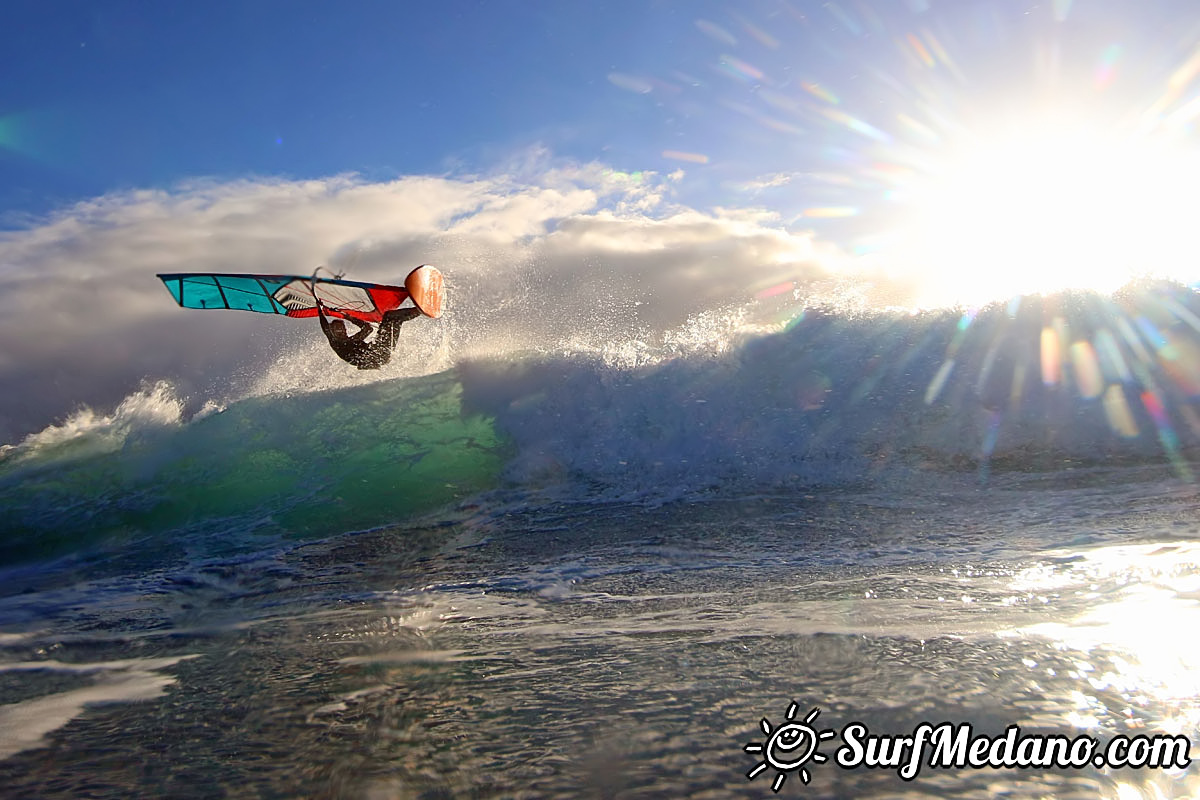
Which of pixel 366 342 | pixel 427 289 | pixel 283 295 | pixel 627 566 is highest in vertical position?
pixel 283 295

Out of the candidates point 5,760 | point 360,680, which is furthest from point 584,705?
point 5,760

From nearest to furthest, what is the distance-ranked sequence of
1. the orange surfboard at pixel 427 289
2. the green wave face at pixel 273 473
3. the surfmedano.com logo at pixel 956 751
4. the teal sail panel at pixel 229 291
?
the surfmedano.com logo at pixel 956 751
the orange surfboard at pixel 427 289
the teal sail panel at pixel 229 291
the green wave face at pixel 273 473

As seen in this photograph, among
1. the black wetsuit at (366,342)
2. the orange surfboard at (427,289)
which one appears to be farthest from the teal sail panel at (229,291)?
the orange surfboard at (427,289)

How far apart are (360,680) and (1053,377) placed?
10.7 meters

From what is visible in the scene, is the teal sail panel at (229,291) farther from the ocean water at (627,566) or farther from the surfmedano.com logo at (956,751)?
the surfmedano.com logo at (956,751)

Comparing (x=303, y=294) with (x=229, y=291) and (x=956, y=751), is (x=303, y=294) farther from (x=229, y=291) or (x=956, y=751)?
(x=956, y=751)

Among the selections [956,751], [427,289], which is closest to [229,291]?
[427,289]

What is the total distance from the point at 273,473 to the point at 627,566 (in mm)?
7266

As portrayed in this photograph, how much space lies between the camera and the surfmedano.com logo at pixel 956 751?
1.70 m

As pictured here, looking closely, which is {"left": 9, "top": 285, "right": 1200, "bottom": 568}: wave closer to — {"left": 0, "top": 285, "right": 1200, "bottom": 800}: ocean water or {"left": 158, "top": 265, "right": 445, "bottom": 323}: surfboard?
{"left": 0, "top": 285, "right": 1200, "bottom": 800}: ocean water

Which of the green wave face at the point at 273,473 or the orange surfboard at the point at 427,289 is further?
the green wave face at the point at 273,473

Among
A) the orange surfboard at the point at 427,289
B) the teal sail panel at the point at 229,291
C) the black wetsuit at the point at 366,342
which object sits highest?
the teal sail panel at the point at 229,291

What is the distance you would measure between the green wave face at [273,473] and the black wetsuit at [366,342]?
1848 millimetres

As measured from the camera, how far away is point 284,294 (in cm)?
859
